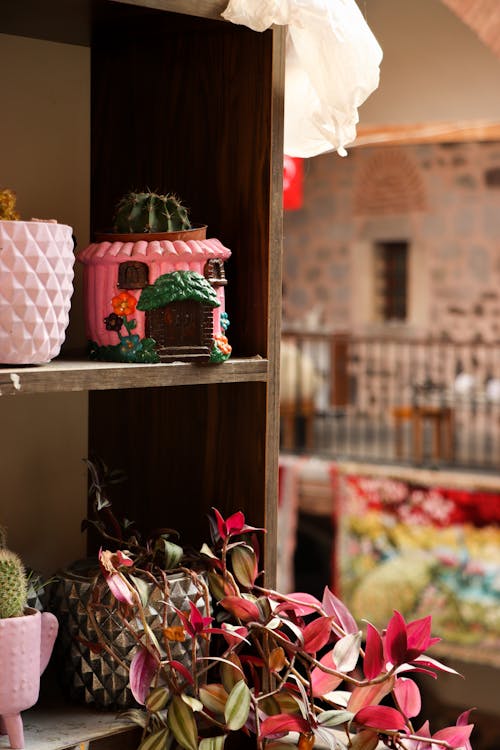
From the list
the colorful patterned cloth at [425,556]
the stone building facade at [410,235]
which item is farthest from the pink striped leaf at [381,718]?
the stone building facade at [410,235]

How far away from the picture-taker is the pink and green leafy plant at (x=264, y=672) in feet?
4.52

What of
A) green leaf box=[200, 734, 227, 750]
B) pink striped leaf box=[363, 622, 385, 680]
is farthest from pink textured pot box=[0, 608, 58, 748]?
pink striped leaf box=[363, 622, 385, 680]

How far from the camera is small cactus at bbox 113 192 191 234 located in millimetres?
1494

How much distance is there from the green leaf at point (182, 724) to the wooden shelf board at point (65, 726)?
0.35ft

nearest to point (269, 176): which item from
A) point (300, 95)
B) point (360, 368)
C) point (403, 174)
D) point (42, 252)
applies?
point (300, 95)

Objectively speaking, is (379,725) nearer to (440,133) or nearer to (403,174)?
(440,133)

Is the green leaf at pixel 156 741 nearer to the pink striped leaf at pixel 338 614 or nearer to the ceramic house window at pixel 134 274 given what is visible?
the pink striped leaf at pixel 338 614

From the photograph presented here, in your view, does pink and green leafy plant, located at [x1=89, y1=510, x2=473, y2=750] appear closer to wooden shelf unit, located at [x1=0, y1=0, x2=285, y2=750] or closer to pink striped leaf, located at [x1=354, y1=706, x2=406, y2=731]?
pink striped leaf, located at [x1=354, y1=706, x2=406, y2=731]

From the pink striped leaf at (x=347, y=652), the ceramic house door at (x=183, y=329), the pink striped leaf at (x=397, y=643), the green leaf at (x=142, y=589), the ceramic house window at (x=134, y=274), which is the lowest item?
the pink striped leaf at (x=347, y=652)

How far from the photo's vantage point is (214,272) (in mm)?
1492

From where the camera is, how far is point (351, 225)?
1120 centimetres

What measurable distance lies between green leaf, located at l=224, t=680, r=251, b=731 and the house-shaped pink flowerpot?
1.46ft

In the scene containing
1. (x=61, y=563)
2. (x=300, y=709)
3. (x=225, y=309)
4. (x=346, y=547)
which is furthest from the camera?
(x=346, y=547)

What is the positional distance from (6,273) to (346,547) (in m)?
5.29
